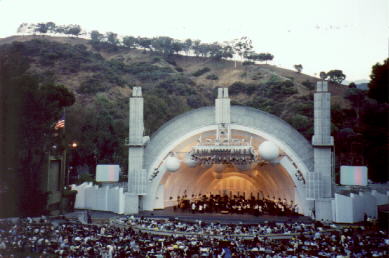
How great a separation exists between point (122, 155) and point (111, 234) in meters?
29.6

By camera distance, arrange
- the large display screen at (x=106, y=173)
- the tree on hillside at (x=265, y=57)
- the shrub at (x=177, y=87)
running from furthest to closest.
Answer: the tree on hillside at (x=265, y=57), the shrub at (x=177, y=87), the large display screen at (x=106, y=173)

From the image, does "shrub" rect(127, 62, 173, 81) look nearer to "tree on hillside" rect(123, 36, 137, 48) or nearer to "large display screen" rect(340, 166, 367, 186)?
"tree on hillside" rect(123, 36, 137, 48)

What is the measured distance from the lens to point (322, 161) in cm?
2631

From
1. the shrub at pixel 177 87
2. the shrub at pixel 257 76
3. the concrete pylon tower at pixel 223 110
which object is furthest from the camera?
the shrub at pixel 257 76

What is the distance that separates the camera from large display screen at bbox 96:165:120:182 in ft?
99.7

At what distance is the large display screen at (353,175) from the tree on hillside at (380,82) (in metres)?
6.91

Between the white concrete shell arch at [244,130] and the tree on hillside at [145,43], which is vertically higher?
the tree on hillside at [145,43]

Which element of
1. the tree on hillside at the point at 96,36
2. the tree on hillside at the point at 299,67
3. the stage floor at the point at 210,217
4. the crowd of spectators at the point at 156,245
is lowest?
the crowd of spectators at the point at 156,245

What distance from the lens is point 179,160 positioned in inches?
1156

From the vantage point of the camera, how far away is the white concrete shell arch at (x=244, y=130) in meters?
27.3

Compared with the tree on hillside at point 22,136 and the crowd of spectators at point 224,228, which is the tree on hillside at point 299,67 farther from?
the crowd of spectators at point 224,228

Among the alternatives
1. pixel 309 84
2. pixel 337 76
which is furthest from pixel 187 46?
pixel 337 76

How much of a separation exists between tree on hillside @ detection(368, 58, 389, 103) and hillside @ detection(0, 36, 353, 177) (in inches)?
983

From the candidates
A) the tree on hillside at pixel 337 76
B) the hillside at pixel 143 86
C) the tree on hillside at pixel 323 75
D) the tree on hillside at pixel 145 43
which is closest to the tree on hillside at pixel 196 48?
the hillside at pixel 143 86
